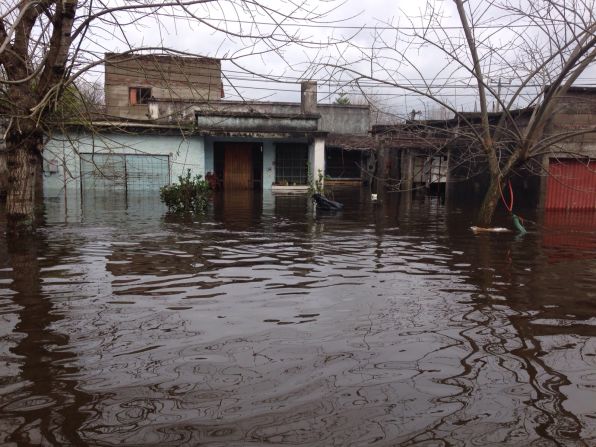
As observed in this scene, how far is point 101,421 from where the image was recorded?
295cm

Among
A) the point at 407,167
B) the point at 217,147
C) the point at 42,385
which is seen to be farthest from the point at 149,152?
the point at 42,385

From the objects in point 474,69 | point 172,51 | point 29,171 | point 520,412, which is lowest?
point 520,412

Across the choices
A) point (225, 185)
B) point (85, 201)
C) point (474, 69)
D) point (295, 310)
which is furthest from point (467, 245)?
point (225, 185)

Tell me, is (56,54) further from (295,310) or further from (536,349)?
(536,349)

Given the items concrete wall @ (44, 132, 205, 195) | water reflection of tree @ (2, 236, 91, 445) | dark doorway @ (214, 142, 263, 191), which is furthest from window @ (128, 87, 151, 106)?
water reflection of tree @ (2, 236, 91, 445)

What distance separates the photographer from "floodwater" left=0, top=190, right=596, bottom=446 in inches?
116

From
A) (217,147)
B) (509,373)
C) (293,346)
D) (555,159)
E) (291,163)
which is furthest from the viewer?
(217,147)

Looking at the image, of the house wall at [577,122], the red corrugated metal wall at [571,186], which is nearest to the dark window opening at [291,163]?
the red corrugated metal wall at [571,186]

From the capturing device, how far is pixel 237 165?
1005 inches

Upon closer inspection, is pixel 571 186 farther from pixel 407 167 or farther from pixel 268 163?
pixel 268 163

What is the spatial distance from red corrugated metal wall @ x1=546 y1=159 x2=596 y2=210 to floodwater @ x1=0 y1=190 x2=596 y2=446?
10.2 metres

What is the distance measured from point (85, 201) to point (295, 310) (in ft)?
48.2

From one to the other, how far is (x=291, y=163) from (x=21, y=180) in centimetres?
1677

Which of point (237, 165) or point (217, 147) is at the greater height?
point (217, 147)
